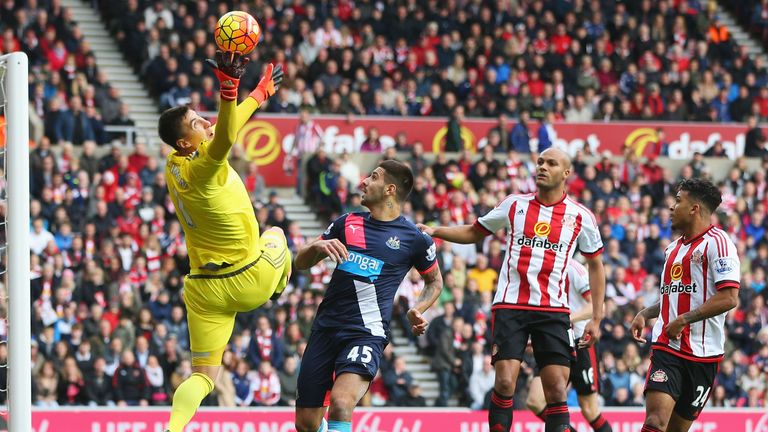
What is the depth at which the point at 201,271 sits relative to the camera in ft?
32.7

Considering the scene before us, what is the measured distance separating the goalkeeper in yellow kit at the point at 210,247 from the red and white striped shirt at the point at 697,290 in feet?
9.59

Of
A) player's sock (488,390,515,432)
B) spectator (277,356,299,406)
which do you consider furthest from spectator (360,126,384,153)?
player's sock (488,390,515,432)

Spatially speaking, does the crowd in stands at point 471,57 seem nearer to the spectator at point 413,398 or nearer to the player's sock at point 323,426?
the spectator at point 413,398

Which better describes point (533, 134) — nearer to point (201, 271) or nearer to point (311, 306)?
point (311, 306)

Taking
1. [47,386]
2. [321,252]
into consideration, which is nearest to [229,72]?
[321,252]

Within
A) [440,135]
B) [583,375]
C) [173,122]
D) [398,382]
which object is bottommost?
[398,382]

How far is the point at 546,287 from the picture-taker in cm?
1084

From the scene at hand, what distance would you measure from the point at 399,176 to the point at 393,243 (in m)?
0.49

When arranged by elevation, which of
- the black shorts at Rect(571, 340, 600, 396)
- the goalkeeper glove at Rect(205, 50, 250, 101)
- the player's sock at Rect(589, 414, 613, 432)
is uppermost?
the goalkeeper glove at Rect(205, 50, 250, 101)

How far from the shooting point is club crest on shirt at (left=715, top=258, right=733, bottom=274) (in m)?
9.82

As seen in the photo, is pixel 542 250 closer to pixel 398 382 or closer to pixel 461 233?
pixel 461 233

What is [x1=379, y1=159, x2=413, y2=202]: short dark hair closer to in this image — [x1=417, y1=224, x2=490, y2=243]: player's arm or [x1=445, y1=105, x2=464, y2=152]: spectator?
[x1=417, y1=224, x2=490, y2=243]: player's arm

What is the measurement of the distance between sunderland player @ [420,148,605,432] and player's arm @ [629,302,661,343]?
0.42 m

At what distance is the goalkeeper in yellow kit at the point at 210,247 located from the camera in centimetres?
958
